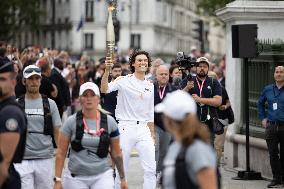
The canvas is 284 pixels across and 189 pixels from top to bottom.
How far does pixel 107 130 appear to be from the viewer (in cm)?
983

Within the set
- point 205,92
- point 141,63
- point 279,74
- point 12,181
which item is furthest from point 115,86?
point 12,181

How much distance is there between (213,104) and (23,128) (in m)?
6.50

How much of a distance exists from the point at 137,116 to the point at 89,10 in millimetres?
107328

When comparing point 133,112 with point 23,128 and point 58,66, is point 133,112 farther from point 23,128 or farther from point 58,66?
point 58,66

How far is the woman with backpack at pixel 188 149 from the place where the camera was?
7.05 m

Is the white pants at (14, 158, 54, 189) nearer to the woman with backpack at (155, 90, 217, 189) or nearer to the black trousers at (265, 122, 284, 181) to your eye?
the woman with backpack at (155, 90, 217, 189)

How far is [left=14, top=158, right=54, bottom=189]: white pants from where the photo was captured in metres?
10.8

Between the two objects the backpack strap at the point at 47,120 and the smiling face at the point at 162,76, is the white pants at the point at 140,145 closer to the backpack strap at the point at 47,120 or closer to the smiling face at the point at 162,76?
the backpack strap at the point at 47,120

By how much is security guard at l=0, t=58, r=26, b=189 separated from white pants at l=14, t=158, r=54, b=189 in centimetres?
180

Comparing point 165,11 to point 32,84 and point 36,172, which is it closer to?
point 32,84

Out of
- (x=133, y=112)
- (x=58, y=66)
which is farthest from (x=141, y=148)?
(x=58, y=66)

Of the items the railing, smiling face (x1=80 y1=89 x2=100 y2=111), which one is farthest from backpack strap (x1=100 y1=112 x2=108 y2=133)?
the railing

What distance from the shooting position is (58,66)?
72.8ft

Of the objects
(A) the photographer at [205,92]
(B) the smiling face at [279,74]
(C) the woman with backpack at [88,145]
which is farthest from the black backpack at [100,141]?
(B) the smiling face at [279,74]
